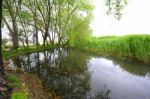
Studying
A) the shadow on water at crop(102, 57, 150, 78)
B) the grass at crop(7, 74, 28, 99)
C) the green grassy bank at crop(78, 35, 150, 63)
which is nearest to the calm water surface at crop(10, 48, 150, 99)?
the shadow on water at crop(102, 57, 150, 78)

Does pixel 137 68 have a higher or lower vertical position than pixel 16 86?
lower

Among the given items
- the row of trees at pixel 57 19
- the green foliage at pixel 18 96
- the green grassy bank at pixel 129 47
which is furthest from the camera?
the row of trees at pixel 57 19

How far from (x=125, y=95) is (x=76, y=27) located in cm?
3394

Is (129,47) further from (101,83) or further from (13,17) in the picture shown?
(13,17)

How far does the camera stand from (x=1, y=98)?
21.7 feet

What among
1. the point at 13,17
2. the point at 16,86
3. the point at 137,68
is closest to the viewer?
the point at 16,86

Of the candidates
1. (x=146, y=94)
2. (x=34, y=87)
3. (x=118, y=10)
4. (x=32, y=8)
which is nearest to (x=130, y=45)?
(x=146, y=94)

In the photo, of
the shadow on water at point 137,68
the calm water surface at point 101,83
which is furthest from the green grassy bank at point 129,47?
the calm water surface at point 101,83

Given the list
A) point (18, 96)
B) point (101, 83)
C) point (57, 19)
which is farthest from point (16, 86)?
point (57, 19)

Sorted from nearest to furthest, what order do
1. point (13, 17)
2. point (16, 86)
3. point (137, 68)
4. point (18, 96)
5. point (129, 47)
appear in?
point (18, 96) → point (16, 86) → point (137, 68) → point (129, 47) → point (13, 17)

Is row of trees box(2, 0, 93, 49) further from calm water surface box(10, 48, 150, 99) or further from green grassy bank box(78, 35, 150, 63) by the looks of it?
calm water surface box(10, 48, 150, 99)

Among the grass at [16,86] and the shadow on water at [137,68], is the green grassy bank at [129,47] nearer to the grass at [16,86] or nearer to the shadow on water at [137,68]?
the shadow on water at [137,68]

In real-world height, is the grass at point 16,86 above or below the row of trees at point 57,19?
below

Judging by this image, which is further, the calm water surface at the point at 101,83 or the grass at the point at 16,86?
the calm water surface at the point at 101,83
